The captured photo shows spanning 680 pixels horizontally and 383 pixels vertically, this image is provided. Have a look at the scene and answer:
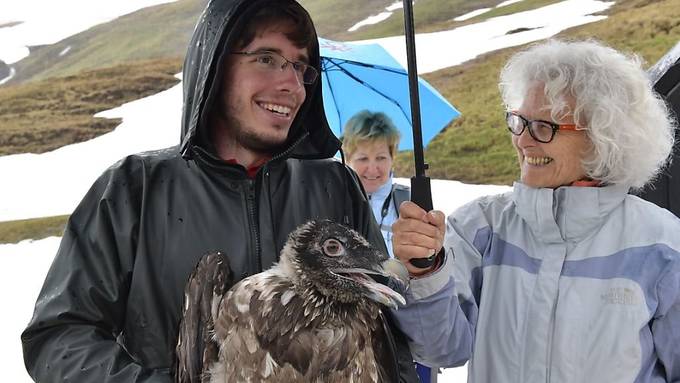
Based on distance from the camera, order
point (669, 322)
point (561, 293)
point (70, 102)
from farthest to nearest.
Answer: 1. point (70, 102)
2. point (561, 293)
3. point (669, 322)

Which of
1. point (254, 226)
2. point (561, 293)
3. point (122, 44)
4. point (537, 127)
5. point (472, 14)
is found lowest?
point (561, 293)

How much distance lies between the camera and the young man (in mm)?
1686

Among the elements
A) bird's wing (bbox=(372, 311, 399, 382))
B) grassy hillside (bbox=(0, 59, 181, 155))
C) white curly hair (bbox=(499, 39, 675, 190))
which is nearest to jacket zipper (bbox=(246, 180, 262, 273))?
bird's wing (bbox=(372, 311, 399, 382))

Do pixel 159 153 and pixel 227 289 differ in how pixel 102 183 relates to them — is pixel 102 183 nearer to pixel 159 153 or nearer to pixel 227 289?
pixel 159 153

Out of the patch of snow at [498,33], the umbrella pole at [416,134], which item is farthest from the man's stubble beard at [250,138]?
the patch of snow at [498,33]

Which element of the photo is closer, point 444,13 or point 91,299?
point 91,299

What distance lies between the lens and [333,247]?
1755mm

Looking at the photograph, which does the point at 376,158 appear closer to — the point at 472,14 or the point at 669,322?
the point at 669,322

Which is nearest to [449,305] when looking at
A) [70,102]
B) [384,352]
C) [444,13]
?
[384,352]

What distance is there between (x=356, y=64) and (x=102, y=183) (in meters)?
3.56

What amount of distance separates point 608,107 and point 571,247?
0.53 meters

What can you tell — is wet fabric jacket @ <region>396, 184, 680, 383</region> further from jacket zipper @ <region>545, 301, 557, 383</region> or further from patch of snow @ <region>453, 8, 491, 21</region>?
patch of snow @ <region>453, 8, 491, 21</region>

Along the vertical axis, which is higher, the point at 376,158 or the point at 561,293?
the point at 376,158

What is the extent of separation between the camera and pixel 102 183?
1.84 metres
